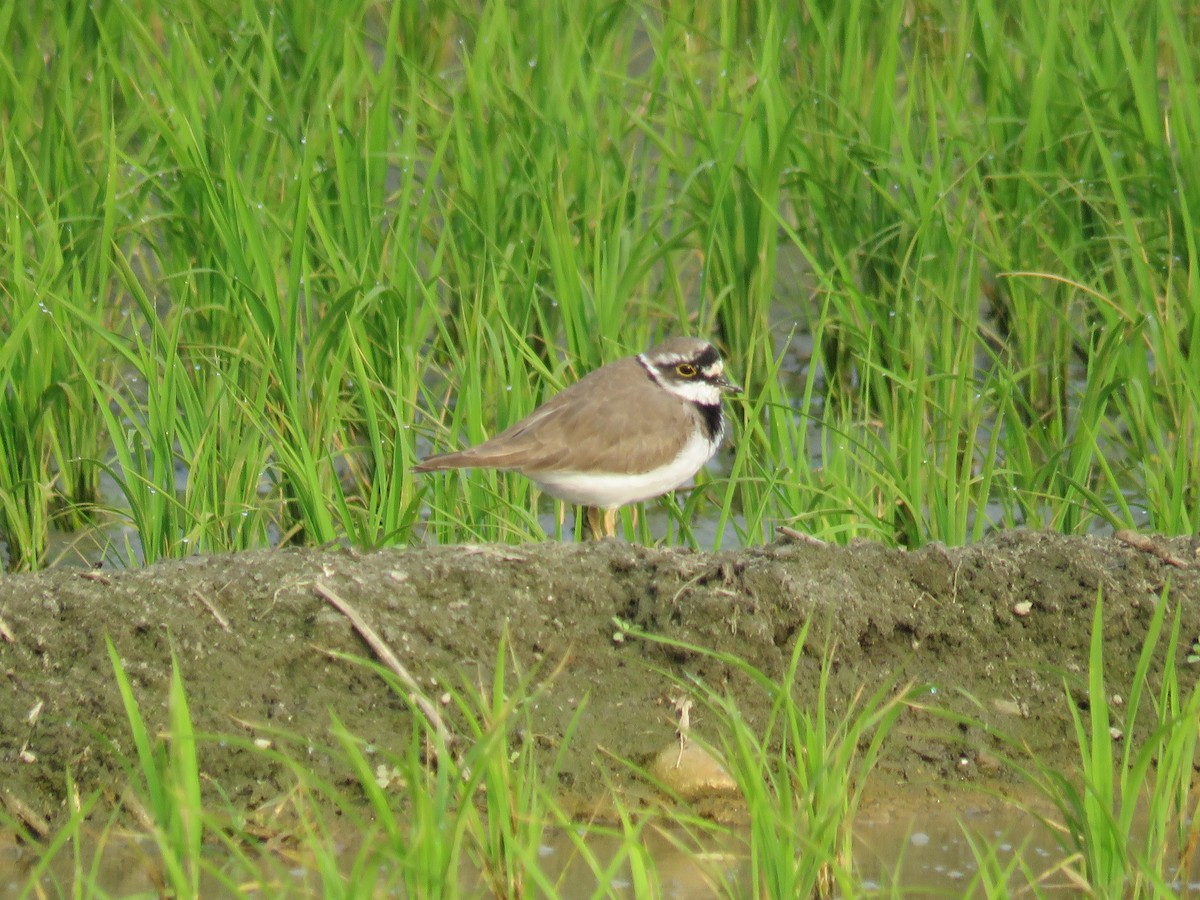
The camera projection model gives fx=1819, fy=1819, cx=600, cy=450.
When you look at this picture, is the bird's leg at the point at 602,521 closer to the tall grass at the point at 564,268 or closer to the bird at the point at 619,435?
the bird at the point at 619,435

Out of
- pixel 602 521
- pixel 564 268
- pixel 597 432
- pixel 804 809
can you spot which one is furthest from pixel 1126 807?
pixel 564 268

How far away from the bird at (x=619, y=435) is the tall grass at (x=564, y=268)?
171mm

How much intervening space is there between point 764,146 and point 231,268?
200cm

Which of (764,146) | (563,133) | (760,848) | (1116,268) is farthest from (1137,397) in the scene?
(760,848)

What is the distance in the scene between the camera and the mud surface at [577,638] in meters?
3.86

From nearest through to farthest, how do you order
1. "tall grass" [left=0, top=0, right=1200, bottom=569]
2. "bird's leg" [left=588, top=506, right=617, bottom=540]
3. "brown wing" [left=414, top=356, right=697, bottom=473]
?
"brown wing" [left=414, top=356, right=697, bottom=473], "tall grass" [left=0, top=0, right=1200, bottom=569], "bird's leg" [left=588, top=506, right=617, bottom=540]

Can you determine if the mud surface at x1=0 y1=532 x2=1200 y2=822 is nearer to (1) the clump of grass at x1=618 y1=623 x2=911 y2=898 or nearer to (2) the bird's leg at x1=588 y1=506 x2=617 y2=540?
(1) the clump of grass at x1=618 y1=623 x2=911 y2=898

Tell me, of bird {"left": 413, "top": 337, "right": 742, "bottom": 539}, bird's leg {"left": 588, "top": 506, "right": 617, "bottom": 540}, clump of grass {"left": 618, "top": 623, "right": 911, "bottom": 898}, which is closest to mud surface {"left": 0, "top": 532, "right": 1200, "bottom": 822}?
clump of grass {"left": 618, "top": 623, "right": 911, "bottom": 898}

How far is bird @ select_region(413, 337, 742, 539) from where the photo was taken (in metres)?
4.96

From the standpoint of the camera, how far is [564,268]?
5.70 meters

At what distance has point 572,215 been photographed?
638cm

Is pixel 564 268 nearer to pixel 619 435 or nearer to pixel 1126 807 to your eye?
pixel 619 435

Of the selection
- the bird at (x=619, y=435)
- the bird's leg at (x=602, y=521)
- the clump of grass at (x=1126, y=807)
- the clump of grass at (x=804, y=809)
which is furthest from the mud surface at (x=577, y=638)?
the bird's leg at (x=602, y=521)

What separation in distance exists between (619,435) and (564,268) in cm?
84
